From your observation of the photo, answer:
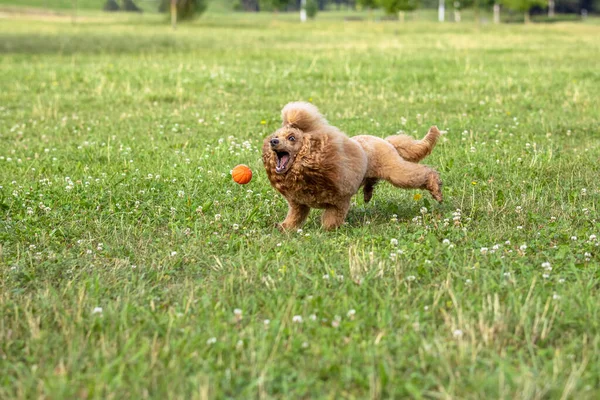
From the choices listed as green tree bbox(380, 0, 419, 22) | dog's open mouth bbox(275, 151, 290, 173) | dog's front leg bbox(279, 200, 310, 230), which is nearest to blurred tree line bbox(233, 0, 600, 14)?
green tree bbox(380, 0, 419, 22)

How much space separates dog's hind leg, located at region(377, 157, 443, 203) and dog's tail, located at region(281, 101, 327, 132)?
84 cm

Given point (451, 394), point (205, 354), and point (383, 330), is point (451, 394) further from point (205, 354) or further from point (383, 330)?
point (205, 354)

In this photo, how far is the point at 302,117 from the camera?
6.00 metres

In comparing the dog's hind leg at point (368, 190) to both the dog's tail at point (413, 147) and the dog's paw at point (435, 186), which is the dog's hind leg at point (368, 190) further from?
the dog's paw at point (435, 186)

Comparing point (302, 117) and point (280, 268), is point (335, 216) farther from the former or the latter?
point (280, 268)

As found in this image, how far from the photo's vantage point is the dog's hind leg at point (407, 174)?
658 cm

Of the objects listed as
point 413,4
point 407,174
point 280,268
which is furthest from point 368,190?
point 413,4

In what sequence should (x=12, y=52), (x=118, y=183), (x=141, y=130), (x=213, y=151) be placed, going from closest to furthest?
(x=118, y=183) → (x=213, y=151) → (x=141, y=130) → (x=12, y=52)

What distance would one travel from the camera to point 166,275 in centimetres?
548

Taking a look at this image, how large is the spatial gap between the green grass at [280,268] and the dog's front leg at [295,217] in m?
0.13

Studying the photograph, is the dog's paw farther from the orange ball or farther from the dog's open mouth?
the orange ball

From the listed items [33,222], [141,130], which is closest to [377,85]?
[141,130]

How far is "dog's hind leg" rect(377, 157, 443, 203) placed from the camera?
6.58 meters

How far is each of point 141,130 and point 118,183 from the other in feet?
11.6
